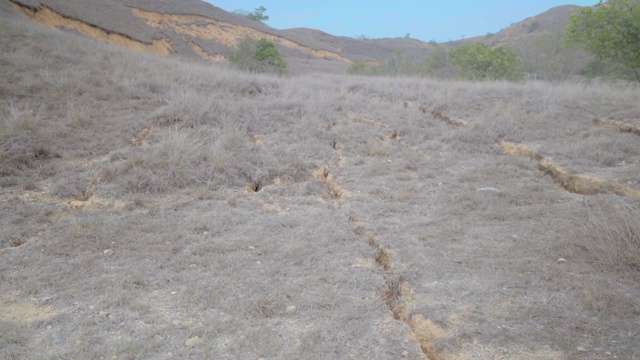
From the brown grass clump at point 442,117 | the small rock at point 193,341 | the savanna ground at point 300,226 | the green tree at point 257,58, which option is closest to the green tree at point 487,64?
the green tree at point 257,58

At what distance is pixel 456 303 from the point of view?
337 cm

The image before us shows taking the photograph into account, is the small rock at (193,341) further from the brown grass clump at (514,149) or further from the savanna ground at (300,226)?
the brown grass clump at (514,149)

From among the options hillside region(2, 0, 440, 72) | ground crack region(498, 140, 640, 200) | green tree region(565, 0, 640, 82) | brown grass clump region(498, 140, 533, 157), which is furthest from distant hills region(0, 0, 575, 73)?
ground crack region(498, 140, 640, 200)

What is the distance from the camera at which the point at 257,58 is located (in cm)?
1816

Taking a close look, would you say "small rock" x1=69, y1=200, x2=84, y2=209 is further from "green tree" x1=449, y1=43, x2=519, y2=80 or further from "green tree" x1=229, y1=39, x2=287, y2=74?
"green tree" x1=449, y1=43, x2=519, y2=80

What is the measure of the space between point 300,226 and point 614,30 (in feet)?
38.2

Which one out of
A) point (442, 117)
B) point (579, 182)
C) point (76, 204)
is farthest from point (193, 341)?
point (442, 117)

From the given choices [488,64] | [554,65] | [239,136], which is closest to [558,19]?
[554,65]

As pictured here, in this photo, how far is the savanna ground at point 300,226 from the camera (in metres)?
3.02

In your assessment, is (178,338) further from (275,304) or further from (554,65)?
(554,65)

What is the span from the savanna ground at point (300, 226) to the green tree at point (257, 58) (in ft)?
27.5

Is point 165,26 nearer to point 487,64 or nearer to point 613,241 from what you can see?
point 487,64

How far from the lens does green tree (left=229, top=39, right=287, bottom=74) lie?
17031 millimetres

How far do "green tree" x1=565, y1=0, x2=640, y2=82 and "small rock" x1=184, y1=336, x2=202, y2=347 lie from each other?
42.8 feet
